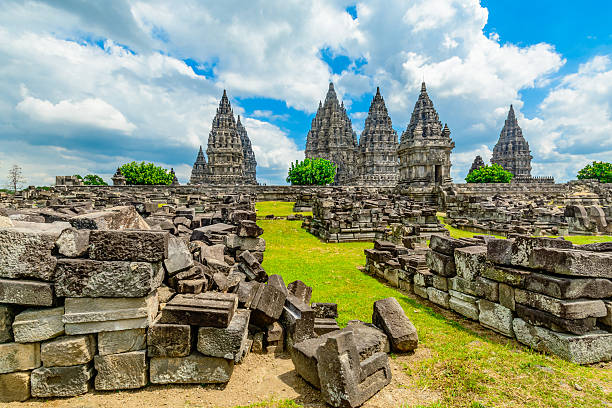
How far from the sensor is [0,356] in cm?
325

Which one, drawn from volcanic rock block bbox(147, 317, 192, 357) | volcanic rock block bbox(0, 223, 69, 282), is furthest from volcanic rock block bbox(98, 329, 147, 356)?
volcanic rock block bbox(0, 223, 69, 282)

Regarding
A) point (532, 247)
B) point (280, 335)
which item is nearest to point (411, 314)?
point (532, 247)

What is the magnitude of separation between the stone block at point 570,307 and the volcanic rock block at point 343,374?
2.74m

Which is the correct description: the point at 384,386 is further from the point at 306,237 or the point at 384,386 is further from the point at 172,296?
the point at 306,237

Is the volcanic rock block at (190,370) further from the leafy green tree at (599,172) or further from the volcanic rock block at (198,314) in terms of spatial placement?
the leafy green tree at (599,172)

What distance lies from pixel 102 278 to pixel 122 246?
407 millimetres

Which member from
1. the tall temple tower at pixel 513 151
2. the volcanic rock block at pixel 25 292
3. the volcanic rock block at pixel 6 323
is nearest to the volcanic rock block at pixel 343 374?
the volcanic rock block at pixel 25 292

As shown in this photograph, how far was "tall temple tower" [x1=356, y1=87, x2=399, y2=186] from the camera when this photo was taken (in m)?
54.3

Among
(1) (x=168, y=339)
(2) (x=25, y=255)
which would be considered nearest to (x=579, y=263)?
(1) (x=168, y=339)

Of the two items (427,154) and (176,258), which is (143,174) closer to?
(427,154)

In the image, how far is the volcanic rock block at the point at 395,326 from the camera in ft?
13.8

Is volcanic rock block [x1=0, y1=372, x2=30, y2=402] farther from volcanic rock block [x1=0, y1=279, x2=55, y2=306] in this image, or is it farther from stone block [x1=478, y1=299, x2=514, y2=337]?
stone block [x1=478, y1=299, x2=514, y2=337]

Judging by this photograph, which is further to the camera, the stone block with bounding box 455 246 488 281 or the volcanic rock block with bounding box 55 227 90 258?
the stone block with bounding box 455 246 488 281

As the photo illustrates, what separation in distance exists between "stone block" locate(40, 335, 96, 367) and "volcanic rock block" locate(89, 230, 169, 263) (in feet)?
3.13
